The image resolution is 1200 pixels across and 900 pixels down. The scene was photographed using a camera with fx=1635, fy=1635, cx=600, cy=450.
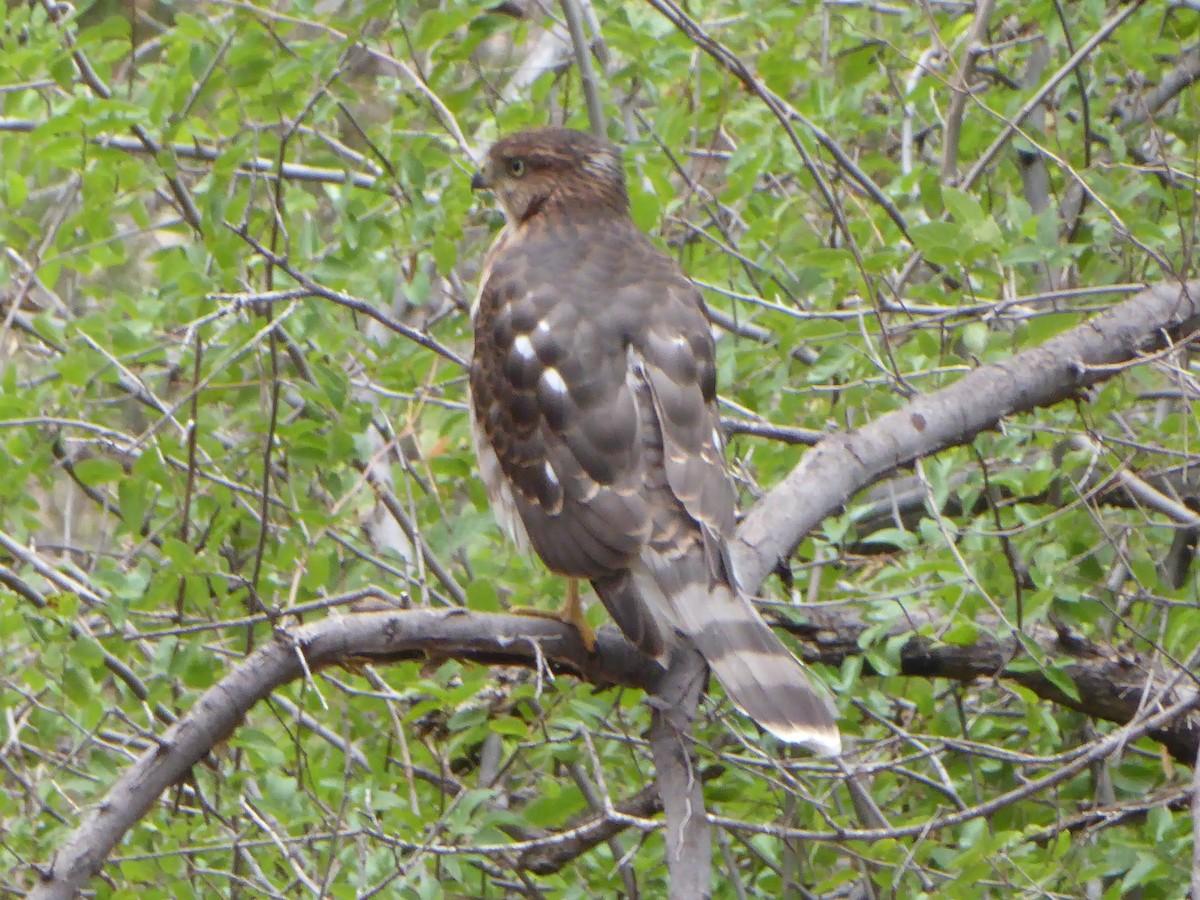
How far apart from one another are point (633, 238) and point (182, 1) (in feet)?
14.8

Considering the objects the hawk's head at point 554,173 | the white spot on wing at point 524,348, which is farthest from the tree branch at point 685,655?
the hawk's head at point 554,173

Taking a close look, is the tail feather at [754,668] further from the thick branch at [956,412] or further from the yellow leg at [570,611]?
the yellow leg at [570,611]

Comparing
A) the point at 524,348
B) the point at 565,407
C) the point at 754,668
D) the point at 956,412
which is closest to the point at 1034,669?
the point at 956,412

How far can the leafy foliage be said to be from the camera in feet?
10.9

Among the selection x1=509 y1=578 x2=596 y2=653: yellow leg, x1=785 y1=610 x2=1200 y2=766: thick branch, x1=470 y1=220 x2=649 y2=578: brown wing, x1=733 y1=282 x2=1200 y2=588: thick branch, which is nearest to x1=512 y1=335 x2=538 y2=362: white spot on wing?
x1=470 y1=220 x2=649 y2=578: brown wing

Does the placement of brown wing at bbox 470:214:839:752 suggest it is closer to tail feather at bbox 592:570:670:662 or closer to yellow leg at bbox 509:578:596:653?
tail feather at bbox 592:570:670:662

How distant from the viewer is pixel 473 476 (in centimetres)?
417

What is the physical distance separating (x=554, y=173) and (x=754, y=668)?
176cm

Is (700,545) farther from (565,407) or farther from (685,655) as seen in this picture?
(565,407)

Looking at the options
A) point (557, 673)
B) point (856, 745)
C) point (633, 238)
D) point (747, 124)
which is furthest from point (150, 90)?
point (856, 745)

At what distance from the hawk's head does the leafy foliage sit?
0.10m

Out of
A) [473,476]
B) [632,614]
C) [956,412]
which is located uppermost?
[473,476]

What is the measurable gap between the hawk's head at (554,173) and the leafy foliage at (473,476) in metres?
0.10

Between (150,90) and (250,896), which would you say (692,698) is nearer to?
(250,896)
